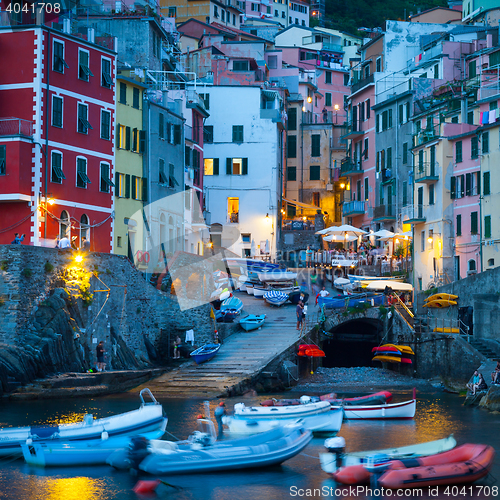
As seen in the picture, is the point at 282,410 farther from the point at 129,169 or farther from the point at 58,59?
the point at 129,169

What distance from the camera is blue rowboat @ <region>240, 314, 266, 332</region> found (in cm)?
5122

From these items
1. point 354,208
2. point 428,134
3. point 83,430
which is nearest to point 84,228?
point 83,430

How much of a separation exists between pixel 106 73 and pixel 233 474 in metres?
32.7

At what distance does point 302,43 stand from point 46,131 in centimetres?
7770

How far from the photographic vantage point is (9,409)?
3397 cm

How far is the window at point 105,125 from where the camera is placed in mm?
50094

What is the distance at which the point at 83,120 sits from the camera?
158 feet

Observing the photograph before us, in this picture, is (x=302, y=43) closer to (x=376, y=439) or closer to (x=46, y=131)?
(x=46, y=131)

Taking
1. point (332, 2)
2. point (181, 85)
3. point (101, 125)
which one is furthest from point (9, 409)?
point (332, 2)

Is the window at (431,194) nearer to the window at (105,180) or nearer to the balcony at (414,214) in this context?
the balcony at (414,214)

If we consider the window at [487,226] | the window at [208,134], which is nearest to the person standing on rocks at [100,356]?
the window at [487,226]

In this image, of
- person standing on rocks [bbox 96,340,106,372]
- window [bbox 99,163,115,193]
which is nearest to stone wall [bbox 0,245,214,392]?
person standing on rocks [bbox 96,340,106,372]

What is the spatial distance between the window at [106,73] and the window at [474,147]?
81.0ft

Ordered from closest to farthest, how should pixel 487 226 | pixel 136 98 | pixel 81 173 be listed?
pixel 81 173
pixel 487 226
pixel 136 98
